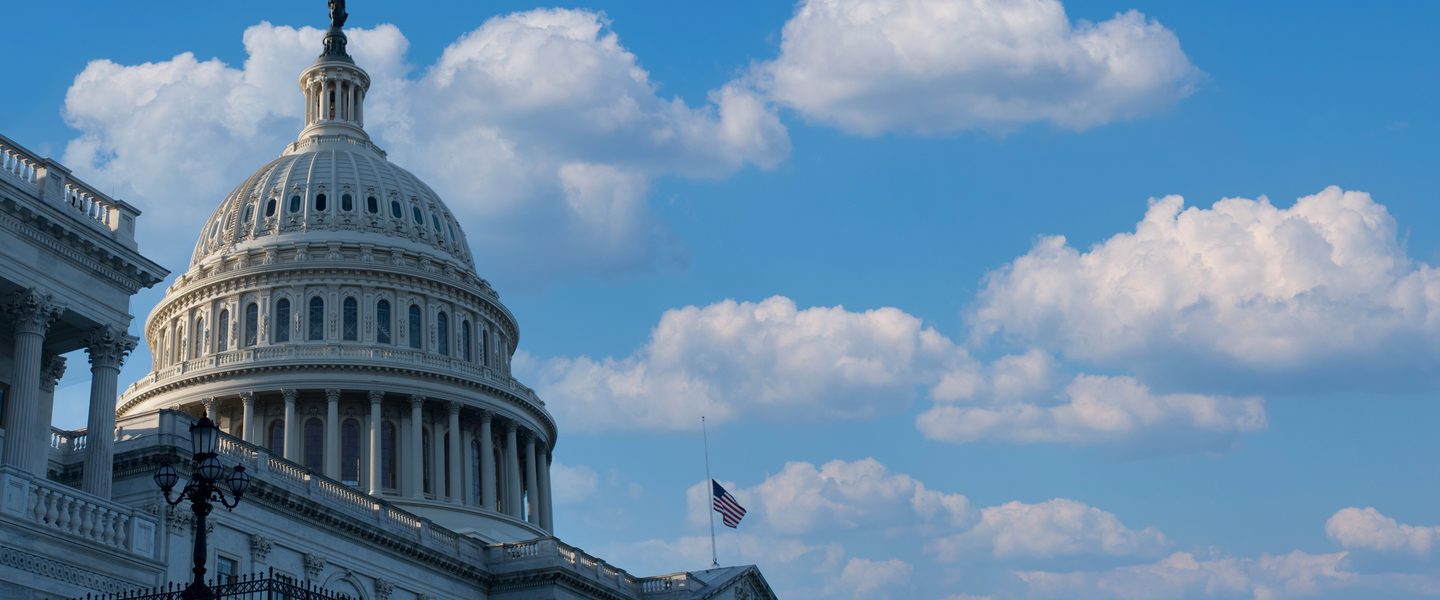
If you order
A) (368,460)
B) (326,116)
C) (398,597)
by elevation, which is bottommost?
(398,597)

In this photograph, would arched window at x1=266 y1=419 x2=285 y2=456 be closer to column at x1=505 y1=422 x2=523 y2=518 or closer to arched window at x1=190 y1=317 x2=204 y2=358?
arched window at x1=190 y1=317 x2=204 y2=358

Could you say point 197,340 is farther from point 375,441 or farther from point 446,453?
point 446,453

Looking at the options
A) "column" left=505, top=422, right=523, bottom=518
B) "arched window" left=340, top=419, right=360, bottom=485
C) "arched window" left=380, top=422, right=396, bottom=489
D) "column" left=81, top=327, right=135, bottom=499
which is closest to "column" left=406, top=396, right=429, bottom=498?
"arched window" left=380, top=422, right=396, bottom=489

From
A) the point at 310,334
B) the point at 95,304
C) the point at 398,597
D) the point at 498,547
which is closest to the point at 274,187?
the point at 310,334

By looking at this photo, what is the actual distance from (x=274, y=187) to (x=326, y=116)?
7360mm

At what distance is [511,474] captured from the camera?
291 ft

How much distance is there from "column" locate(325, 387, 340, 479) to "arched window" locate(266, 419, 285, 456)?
2.16 metres

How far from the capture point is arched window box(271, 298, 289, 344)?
8538cm

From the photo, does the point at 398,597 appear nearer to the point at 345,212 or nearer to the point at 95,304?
the point at 95,304

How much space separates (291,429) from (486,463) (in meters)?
9.72

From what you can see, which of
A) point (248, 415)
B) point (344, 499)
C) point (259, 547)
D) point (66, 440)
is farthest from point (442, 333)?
point (66, 440)

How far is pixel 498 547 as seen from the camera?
2756 inches

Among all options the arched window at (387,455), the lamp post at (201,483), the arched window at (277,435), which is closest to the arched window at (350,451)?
the arched window at (387,455)

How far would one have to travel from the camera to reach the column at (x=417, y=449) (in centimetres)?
8225
